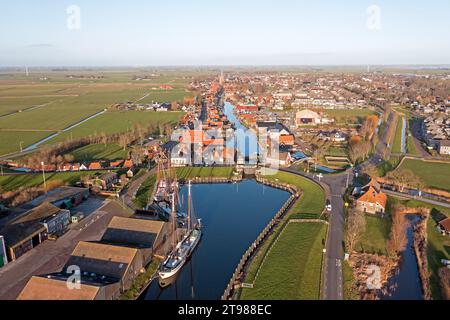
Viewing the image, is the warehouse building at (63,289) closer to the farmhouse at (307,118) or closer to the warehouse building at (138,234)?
the warehouse building at (138,234)

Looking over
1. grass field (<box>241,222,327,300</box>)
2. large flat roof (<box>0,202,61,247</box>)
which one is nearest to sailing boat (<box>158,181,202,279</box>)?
grass field (<box>241,222,327,300</box>)

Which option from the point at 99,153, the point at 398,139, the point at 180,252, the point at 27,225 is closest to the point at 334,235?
the point at 180,252

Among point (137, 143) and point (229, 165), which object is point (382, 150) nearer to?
point (229, 165)

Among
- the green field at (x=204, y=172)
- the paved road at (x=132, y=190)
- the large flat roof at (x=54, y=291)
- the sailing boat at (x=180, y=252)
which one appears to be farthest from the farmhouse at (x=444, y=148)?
the large flat roof at (x=54, y=291)

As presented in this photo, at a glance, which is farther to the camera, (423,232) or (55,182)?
(55,182)

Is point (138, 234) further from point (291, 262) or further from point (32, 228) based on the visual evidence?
point (291, 262)

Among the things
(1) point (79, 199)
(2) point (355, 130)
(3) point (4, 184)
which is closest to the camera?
(1) point (79, 199)
